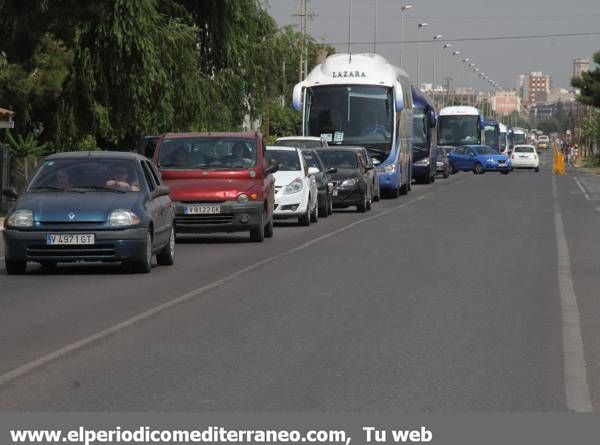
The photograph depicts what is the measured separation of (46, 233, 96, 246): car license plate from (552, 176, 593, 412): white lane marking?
17.3 feet

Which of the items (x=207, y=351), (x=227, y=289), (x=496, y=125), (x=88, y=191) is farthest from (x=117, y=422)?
(x=496, y=125)

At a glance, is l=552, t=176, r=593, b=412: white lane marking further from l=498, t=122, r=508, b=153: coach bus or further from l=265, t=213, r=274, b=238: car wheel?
l=498, t=122, r=508, b=153: coach bus

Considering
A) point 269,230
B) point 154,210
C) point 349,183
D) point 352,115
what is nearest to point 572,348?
point 154,210

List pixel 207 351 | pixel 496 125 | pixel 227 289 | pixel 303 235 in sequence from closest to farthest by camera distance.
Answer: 1. pixel 207 351
2. pixel 227 289
3. pixel 303 235
4. pixel 496 125

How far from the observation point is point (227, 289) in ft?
56.0

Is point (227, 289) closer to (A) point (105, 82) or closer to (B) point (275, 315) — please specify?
(B) point (275, 315)

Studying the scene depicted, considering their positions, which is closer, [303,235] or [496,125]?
[303,235]

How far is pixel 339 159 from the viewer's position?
126 ft

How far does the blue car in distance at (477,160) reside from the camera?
8634 cm

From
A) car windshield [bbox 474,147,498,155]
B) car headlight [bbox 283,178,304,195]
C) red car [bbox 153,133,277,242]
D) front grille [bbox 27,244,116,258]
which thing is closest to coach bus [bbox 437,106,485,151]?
car windshield [bbox 474,147,498,155]

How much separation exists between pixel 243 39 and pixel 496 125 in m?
59.5

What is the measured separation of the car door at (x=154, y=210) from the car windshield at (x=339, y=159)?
18.3 m

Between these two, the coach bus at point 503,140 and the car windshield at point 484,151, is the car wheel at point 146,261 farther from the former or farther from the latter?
the coach bus at point 503,140

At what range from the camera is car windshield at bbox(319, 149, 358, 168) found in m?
38.4
